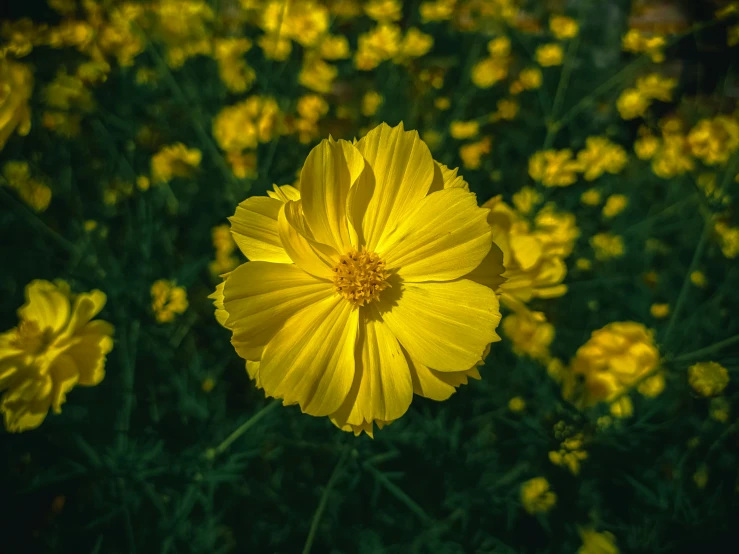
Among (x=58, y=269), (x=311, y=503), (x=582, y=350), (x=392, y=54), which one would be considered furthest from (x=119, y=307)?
(x=392, y=54)

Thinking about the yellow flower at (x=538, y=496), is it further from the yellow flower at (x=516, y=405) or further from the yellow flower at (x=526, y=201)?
→ the yellow flower at (x=526, y=201)

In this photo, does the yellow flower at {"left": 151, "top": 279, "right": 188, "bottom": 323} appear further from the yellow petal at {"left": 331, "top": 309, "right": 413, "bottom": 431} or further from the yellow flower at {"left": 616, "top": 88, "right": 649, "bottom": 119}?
the yellow flower at {"left": 616, "top": 88, "right": 649, "bottom": 119}

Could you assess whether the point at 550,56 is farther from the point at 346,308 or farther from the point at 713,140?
the point at 346,308

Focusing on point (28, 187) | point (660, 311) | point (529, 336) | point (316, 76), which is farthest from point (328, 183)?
point (316, 76)

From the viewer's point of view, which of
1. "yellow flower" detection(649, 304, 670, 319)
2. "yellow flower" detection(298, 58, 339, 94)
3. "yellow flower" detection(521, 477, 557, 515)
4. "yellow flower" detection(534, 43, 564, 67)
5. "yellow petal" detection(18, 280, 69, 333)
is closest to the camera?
"yellow petal" detection(18, 280, 69, 333)

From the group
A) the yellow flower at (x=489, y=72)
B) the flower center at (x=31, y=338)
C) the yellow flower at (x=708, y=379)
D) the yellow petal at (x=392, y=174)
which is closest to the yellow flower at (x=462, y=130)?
the yellow flower at (x=489, y=72)

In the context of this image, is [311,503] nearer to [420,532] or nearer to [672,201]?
[420,532]

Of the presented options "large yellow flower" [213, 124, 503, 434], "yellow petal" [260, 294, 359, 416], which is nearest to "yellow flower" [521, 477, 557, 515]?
"large yellow flower" [213, 124, 503, 434]
